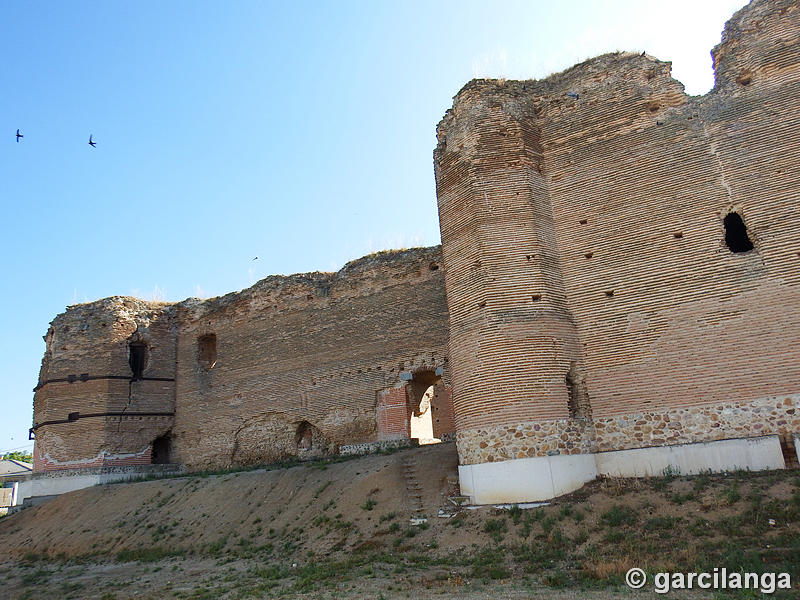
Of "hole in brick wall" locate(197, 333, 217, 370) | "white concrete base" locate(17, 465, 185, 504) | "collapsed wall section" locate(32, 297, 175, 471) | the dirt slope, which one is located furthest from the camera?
"hole in brick wall" locate(197, 333, 217, 370)

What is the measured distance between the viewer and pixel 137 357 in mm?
20719

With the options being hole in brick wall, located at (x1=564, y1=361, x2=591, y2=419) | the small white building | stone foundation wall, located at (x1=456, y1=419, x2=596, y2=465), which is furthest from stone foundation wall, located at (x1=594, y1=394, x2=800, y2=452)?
the small white building

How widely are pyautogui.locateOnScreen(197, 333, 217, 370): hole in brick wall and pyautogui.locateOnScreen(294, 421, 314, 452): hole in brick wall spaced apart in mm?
4522

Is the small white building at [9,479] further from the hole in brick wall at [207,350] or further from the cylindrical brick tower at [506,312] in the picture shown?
the cylindrical brick tower at [506,312]

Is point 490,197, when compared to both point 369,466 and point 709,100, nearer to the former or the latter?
point 709,100

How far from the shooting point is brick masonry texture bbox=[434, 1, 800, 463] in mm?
9359

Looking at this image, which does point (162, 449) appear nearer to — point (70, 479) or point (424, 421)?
point (70, 479)

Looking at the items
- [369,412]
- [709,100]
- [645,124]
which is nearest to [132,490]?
[369,412]

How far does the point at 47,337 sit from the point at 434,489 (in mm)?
16346

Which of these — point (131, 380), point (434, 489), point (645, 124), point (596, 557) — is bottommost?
point (596, 557)

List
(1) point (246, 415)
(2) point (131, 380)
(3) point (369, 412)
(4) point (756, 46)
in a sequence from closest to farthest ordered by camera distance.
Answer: (4) point (756, 46) → (3) point (369, 412) → (1) point (246, 415) → (2) point (131, 380)

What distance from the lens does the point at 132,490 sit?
16.1 m

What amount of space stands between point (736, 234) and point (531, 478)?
540 centimetres

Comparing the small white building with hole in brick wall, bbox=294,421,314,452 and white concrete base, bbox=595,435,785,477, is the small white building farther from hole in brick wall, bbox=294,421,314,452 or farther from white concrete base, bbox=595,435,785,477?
white concrete base, bbox=595,435,785,477
